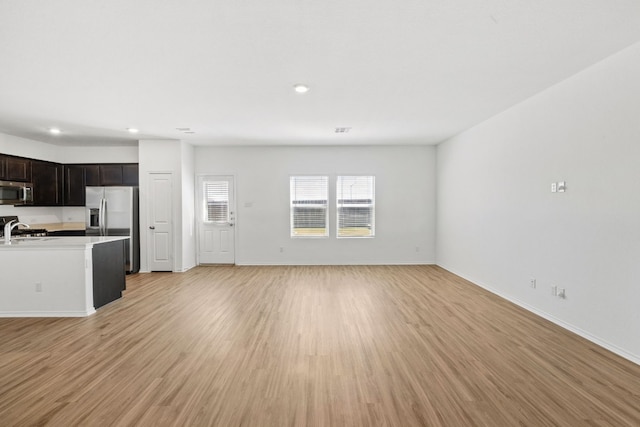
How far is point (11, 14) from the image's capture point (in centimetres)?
223

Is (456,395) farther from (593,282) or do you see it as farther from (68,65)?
(68,65)

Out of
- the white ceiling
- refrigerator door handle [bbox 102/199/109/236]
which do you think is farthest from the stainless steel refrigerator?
the white ceiling

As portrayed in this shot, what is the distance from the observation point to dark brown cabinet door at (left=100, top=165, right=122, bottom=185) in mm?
6711

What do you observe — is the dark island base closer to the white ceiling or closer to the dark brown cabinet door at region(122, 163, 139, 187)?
the white ceiling

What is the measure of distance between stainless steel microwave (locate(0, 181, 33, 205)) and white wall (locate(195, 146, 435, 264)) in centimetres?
308

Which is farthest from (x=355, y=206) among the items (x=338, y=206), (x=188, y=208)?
(x=188, y=208)

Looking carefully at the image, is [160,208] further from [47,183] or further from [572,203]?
[572,203]

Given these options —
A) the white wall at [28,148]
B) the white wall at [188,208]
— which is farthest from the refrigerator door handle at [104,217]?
the white wall at [28,148]

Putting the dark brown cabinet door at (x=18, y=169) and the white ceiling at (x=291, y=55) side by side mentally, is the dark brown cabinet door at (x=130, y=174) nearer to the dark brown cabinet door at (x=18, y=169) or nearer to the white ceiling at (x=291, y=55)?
the dark brown cabinet door at (x=18, y=169)

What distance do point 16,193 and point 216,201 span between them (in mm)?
3516

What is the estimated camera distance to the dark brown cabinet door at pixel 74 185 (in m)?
6.77

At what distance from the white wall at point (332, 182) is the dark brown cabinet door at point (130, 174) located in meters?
1.23

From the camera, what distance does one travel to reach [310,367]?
259 cm

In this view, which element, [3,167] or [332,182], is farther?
[332,182]
